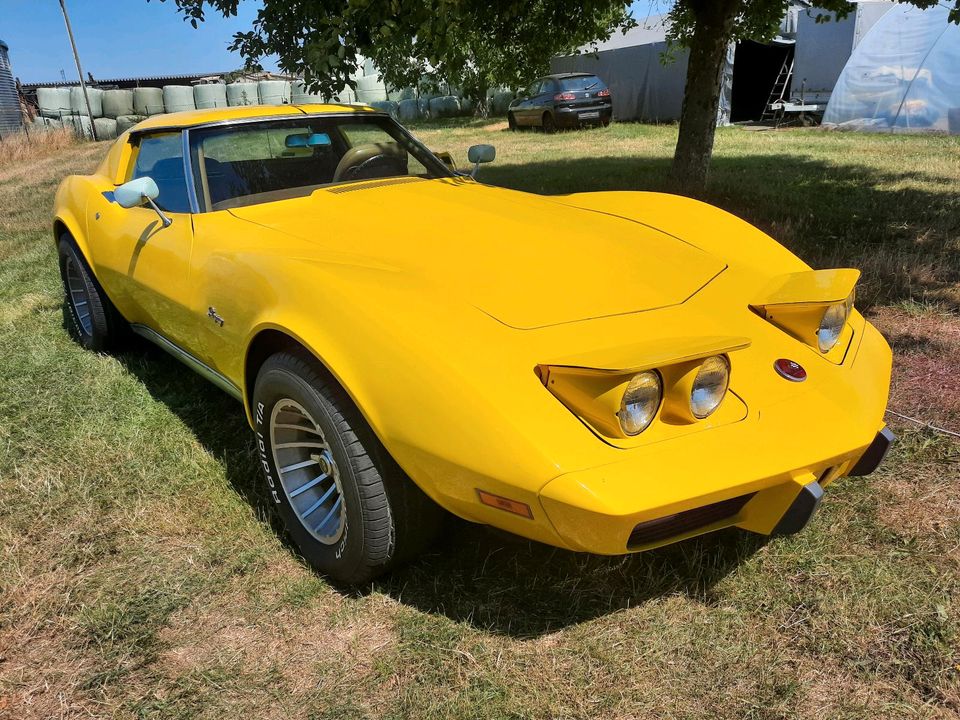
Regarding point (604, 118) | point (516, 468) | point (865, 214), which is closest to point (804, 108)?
point (604, 118)

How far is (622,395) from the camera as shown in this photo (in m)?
1.66

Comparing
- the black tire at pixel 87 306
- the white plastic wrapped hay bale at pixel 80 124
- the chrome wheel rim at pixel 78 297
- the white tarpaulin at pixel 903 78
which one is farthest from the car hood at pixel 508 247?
the white plastic wrapped hay bale at pixel 80 124

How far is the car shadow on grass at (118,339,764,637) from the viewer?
2.09 m

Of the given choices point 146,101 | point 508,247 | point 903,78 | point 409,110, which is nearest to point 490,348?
point 508,247

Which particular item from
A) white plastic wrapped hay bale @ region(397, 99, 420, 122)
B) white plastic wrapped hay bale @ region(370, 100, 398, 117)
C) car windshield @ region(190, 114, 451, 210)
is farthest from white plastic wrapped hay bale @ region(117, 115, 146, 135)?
car windshield @ region(190, 114, 451, 210)

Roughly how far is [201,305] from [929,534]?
2.51m

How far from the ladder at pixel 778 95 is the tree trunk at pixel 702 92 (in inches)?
418

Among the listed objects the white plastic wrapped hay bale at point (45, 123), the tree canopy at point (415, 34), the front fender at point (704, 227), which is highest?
the tree canopy at point (415, 34)

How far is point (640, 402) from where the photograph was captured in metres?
1.73

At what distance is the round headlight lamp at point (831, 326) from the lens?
2.19m

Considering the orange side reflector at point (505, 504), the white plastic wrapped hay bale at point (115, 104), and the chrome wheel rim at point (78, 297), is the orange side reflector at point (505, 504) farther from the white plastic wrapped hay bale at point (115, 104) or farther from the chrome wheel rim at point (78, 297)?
the white plastic wrapped hay bale at point (115, 104)

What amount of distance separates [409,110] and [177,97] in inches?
302

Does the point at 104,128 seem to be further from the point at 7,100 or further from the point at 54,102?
the point at 54,102

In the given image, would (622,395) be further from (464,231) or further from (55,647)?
(55,647)
